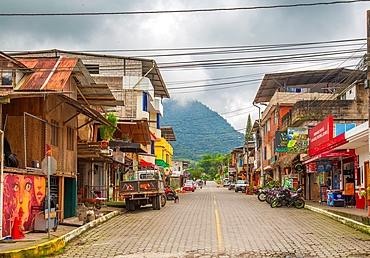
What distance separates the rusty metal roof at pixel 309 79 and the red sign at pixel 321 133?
1632cm

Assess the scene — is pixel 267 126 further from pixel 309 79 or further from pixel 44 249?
pixel 44 249

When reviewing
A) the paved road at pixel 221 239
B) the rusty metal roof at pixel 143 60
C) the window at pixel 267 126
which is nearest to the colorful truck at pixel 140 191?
the paved road at pixel 221 239

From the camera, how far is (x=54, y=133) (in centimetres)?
1942

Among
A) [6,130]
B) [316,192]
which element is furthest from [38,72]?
[316,192]

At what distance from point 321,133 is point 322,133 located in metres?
0.30

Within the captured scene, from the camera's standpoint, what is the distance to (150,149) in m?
56.2

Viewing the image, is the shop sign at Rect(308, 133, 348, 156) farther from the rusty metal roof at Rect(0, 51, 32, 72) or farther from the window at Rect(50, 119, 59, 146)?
the rusty metal roof at Rect(0, 51, 32, 72)

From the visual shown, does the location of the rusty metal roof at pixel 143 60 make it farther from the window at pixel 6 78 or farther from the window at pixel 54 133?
the window at pixel 6 78

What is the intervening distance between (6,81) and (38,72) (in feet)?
4.27

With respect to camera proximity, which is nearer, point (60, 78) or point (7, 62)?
point (7, 62)

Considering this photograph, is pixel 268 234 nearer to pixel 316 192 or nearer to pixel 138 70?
pixel 316 192

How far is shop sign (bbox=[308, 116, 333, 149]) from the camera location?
2792 centimetres

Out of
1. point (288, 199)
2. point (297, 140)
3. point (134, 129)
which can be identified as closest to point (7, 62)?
point (288, 199)

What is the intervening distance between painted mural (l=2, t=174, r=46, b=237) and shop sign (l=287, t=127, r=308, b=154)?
68.9 feet
